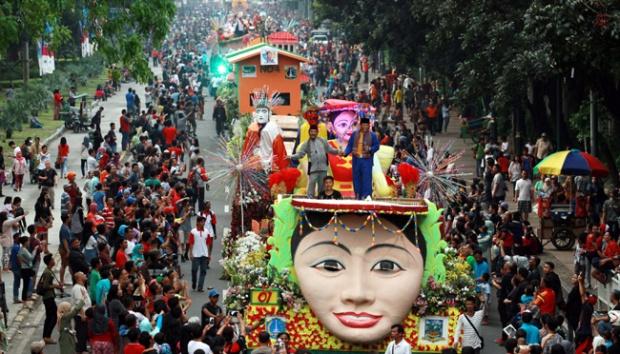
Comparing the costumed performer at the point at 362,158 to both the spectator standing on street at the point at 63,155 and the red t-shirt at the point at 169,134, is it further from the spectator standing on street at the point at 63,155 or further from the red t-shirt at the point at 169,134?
the red t-shirt at the point at 169,134

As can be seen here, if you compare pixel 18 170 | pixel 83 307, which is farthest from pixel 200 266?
pixel 18 170

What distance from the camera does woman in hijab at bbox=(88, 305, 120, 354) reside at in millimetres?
21719

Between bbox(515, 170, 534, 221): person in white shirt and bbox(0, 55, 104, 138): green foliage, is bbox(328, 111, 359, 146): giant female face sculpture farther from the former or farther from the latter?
bbox(0, 55, 104, 138): green foliage

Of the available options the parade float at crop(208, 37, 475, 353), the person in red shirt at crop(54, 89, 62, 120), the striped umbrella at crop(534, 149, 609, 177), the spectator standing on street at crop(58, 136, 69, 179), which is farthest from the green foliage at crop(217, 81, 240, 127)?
the parade float at crop(208, 37, 475, 353)

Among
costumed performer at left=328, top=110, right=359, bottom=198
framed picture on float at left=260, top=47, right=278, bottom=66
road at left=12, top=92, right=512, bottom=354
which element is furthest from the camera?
framed picture on float at left=260, top=47, right=278, bottom=66

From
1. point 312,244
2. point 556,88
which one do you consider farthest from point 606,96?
point 312,244

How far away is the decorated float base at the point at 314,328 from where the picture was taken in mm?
20827

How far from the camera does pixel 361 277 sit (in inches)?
804

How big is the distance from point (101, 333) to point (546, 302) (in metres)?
6.00

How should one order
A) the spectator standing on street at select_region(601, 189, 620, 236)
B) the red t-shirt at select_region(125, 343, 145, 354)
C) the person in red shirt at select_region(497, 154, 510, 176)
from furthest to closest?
the person in red shirt at select_region(497, 154, 510, 176), the spectator standing on street at select_region(601, 189, 620, 236), the red t-shirt at select_region(125, 343, 145, 354)

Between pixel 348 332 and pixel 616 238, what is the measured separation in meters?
10.4

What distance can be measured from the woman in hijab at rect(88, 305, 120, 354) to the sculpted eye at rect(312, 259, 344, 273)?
3.01 meters

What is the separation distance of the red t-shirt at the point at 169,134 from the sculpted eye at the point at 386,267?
2437cm

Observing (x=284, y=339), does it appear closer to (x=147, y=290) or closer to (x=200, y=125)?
(x=147, y=290)
